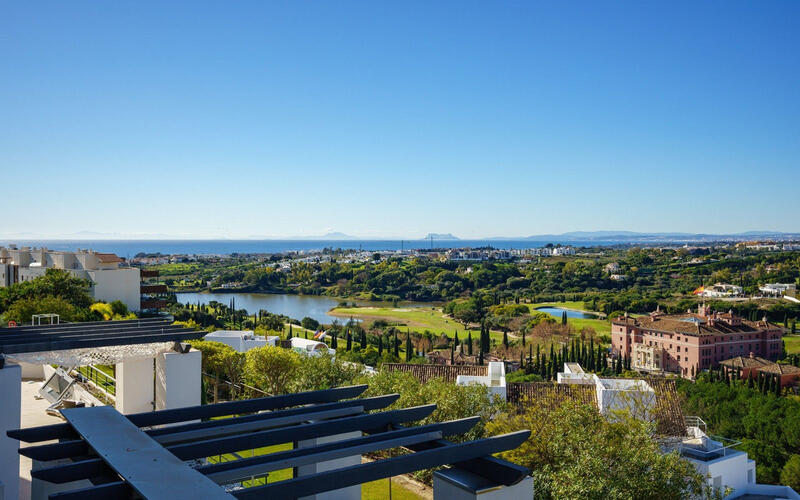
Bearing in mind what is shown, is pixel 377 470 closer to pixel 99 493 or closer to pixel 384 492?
pixel 99 493

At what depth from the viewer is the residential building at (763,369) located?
32312 mm

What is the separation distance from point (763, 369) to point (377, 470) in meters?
38.5

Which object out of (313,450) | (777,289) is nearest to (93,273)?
(313,450)

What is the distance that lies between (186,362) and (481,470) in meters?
6.11

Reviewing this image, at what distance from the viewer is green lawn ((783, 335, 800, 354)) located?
43.9 metres

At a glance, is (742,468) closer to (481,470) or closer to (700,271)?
(481,470)

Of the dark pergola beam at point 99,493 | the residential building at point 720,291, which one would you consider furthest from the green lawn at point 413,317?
the dark pergola beam at point 99,493

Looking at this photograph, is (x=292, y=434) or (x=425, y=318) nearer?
(x=292, y=434)

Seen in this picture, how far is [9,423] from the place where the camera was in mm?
5199

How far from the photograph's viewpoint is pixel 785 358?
41.7 meters

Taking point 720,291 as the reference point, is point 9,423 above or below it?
above

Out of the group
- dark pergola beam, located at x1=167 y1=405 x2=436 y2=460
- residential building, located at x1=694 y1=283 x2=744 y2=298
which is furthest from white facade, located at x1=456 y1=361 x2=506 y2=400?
residential building, located at x1=694 y1=283 x2=744 y2=298

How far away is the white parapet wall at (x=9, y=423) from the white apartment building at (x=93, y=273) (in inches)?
1031

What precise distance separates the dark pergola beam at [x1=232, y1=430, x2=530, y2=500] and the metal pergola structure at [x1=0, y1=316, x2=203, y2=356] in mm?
5062
